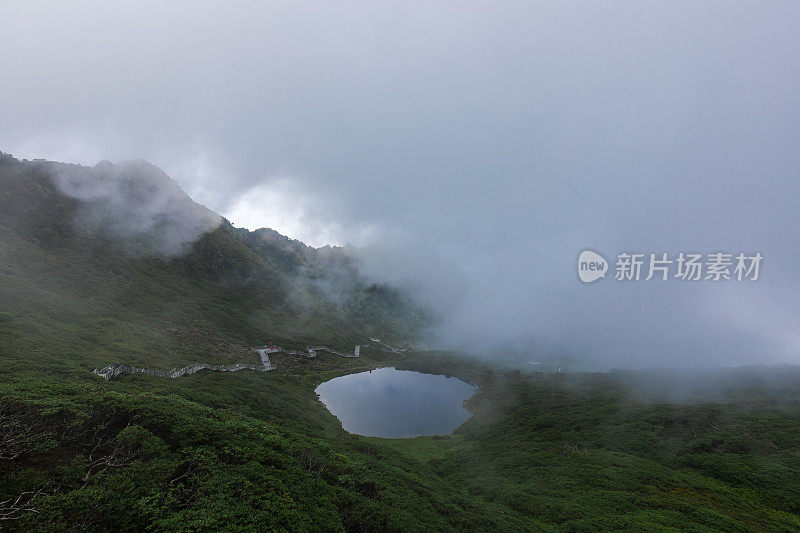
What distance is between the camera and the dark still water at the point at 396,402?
313ft

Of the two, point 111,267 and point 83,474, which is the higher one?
point 111,267

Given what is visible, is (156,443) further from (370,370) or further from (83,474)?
(370,370)

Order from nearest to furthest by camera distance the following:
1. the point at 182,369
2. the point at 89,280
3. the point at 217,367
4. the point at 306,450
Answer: the point at 306,450, the point at 182,369, the point at 217,367, the point at 89,280

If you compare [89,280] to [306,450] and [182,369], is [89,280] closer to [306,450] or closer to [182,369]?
[182,369]

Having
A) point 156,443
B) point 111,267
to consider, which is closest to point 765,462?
point 156,443

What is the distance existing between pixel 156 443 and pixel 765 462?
81.3 m

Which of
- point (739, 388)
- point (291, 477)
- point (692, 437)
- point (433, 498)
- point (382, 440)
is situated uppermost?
point (739, 388)

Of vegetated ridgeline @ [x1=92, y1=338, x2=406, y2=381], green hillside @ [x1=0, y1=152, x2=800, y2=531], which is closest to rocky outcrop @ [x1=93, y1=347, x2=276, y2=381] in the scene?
vegetated ridgeline @ [x1=92, y1=338, x2=406, y2=381]

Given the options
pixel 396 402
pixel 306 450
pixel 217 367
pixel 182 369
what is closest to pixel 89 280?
pixel 217 367

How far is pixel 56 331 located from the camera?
236 ft

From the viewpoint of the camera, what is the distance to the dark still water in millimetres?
95312

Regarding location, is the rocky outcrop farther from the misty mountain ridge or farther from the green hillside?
the misty mountain ridge

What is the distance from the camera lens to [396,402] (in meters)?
121

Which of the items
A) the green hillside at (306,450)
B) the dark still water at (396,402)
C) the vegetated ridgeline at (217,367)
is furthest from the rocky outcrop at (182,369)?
the dark still water at (396,402)
